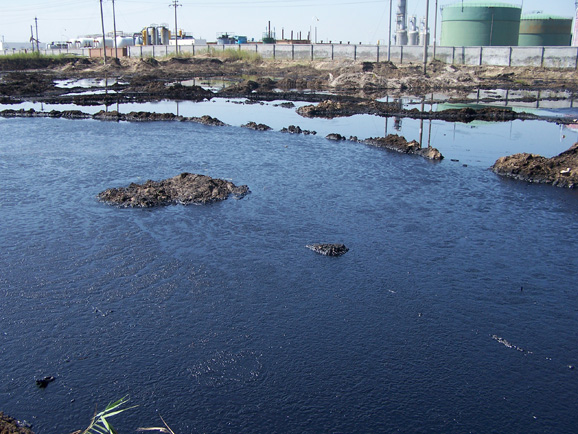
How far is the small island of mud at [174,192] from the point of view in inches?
644

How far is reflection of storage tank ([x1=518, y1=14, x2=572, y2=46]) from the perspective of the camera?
79.9 meters

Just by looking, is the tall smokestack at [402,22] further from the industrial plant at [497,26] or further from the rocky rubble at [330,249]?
the rocky rubble at [330,249]

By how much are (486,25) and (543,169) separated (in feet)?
207

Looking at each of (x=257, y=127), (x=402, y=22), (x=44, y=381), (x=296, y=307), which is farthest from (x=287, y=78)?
(x=44, y=381)

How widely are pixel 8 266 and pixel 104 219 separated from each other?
322 cm

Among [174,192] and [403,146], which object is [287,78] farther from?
[174,192]

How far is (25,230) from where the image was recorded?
14.3m

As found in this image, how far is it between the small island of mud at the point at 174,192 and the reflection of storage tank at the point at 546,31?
78.1m

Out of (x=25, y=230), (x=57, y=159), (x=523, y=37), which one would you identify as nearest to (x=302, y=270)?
(x=25, y=230)

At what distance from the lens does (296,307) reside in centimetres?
1061

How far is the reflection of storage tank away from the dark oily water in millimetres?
72633

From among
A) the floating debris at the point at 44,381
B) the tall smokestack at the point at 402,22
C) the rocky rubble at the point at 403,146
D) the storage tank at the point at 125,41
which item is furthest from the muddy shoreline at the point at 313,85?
the storage tank at the point at 125,41

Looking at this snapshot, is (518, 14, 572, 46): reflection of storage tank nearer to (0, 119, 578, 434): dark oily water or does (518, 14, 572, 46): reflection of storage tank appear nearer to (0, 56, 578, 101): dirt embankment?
(0, 56, 578, 101): dirt embankment

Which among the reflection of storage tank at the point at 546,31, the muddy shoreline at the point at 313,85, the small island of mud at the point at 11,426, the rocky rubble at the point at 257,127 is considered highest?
the reflection of storage tank at the point at 546,31
